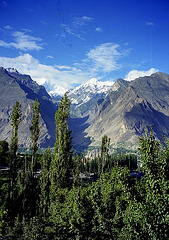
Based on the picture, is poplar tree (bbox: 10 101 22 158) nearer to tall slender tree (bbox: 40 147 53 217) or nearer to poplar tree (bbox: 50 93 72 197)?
tall slender tree (bbox: 40 147 53 217)

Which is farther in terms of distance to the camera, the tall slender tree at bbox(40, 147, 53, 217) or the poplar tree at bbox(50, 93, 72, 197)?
the tall slender tree at bbox(40, 147, 53, 217)

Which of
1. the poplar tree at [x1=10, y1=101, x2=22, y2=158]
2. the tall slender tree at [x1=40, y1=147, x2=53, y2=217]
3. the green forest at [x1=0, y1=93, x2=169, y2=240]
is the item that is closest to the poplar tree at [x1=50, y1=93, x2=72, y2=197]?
the green forest at [x1=0, y1=93, x2=169, y2=240]

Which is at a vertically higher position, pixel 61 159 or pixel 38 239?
pixel 61 159

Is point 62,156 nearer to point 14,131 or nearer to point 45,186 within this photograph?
point 45,186

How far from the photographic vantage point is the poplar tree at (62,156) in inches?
1154

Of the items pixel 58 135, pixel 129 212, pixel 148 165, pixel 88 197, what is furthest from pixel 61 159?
pixel 148 165

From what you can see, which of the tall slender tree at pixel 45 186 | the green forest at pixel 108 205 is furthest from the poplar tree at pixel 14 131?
the green forest at pixel 108 205

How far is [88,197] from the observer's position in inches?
748

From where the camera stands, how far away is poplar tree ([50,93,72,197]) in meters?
29.3

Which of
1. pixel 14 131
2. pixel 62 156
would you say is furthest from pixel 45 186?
pixel 14 131

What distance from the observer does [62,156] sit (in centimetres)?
3067

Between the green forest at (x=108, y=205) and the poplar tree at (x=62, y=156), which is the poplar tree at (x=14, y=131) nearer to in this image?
the green forest at (x=108, y=205)

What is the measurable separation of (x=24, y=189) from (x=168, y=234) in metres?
32.4

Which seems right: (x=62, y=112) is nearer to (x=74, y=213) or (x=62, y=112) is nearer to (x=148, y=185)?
(x=74, y=213)
